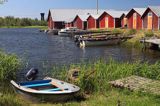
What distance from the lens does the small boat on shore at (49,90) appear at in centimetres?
1229

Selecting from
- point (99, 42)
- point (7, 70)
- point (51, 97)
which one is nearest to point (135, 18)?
point (99, 42)

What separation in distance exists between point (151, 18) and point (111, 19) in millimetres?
13950

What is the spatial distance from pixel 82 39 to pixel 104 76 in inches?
1251

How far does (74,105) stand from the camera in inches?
448

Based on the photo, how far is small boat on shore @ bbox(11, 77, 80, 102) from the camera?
1229 centimetres

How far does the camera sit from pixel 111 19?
2606 inches

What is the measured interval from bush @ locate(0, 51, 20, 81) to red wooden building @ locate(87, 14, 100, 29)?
53440 mm

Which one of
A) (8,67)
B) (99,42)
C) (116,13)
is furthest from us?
(116,13)

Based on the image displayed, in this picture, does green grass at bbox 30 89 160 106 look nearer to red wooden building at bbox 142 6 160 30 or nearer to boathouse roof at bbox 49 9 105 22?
red wooden building at bbox 142 6 160 30

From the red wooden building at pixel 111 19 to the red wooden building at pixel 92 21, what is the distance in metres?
1.85

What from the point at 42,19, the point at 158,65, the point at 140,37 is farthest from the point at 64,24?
→ the point at 158,65

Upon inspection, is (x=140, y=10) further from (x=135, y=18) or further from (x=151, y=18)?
(x=151, y=18)

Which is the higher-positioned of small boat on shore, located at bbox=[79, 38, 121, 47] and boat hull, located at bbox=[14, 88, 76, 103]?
small boat on shore, located at bbox=[79, 38, 121, 47]

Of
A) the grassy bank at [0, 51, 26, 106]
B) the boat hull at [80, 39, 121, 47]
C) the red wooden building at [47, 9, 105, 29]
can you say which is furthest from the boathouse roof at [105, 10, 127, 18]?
the grassy bank at [0, 51, 26, 106]
